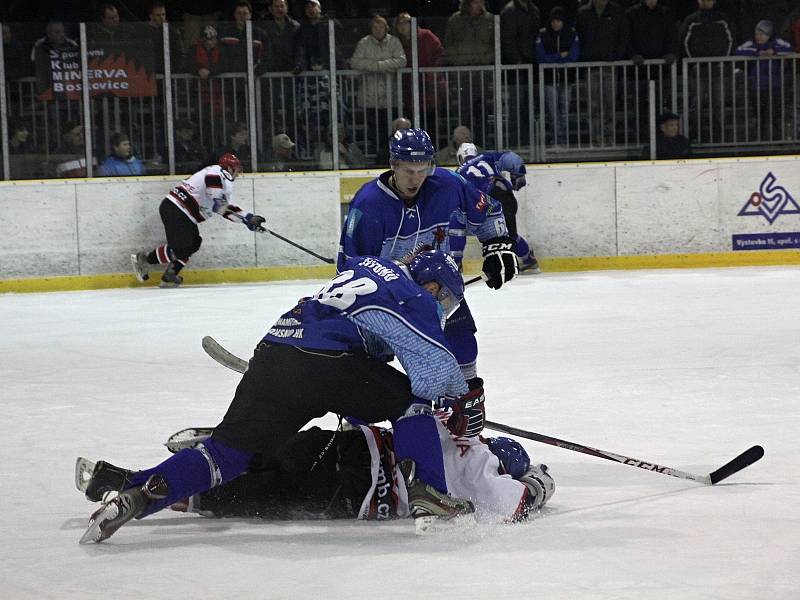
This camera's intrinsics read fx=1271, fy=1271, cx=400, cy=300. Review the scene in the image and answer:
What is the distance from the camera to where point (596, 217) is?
34.4ft

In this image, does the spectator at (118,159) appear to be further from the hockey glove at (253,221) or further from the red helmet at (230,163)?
the hockey glove at (253,221)

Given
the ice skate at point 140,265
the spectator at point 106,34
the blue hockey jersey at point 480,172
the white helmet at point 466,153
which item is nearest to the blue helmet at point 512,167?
the blue hockey jersey at point 480,172

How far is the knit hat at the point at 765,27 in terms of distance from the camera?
10750mm

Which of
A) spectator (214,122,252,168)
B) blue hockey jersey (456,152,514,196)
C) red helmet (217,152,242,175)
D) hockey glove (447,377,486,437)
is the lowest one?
hockey glove (447,377,486,437)

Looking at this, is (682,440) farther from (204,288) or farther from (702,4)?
(702,4)

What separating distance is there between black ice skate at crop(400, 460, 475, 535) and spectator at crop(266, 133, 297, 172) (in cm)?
754

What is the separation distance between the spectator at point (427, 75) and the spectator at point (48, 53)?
107 inches

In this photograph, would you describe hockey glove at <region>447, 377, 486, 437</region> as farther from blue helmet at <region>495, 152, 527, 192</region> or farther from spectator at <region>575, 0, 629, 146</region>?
spectator at <region>575, 0, 629, 146</region>

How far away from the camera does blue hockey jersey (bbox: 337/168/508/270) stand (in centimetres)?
432

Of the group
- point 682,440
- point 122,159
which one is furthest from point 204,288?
point 682,440

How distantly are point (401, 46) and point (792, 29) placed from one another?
3327 millimetres

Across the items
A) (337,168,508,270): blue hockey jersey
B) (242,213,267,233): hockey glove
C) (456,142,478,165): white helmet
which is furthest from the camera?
(242,213,267,233): hockey glove

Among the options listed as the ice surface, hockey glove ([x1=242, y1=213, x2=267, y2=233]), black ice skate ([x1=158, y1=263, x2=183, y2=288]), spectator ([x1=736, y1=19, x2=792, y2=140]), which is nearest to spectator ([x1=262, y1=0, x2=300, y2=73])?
hockey glove ([x1=242, y1=213, x2=267, y2=233])

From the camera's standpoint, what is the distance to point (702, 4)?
36.0ft
